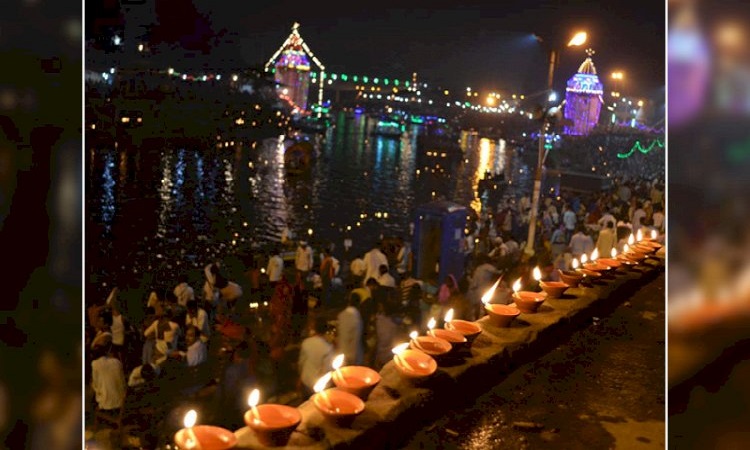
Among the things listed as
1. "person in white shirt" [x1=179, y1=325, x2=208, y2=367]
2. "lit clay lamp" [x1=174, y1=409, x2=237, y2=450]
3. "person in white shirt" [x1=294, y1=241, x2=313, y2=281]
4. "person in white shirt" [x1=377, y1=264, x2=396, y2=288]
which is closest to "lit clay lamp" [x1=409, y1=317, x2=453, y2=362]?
"lit clay lamp" [x1=174, y1=409, x2=237, y2=450]

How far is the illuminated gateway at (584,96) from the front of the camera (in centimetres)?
6362

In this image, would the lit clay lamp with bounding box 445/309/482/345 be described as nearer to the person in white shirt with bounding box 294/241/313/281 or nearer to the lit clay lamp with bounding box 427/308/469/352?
the lit clay lamp with bounding box 427/308/469/352

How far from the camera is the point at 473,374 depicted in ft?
11.8

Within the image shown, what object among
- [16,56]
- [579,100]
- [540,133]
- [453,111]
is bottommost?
[16,56]

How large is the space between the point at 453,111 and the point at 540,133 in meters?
164

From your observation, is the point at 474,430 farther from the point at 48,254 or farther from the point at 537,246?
the point at 537,246

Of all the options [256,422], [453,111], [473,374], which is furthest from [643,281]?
[453,111]

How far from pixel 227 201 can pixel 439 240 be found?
22.5 meters

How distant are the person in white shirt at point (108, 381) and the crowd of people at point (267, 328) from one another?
1cm

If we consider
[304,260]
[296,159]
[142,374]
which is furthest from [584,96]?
[142,374]

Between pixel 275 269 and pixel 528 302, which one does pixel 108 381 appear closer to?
pixel 528 302

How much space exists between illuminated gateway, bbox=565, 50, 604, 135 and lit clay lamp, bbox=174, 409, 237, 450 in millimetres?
63398

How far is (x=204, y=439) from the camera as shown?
256 centimetres

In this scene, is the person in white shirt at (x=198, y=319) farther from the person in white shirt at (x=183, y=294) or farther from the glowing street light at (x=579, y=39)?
the glowing street light at (x=579, y=39)
